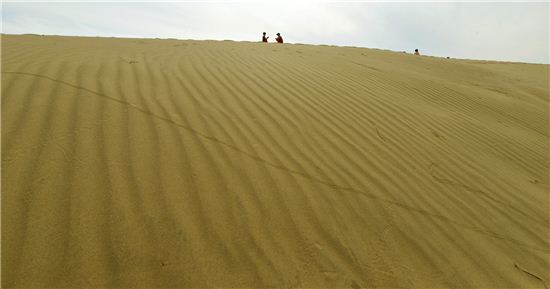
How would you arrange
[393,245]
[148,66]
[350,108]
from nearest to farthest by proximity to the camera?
1. [393,245]
2. [350,108]
3. [148,66]

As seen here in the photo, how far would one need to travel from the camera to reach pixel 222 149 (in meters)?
2.73

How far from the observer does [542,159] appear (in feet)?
14.1

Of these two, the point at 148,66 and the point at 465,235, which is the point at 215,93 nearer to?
the point at 148,66

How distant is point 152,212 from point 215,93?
2057 mm

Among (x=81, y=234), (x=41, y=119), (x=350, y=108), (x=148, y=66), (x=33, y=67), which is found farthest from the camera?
(x=148, y=66)

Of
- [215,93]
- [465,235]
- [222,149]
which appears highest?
[215,93]

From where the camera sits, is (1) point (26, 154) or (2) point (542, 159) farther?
(2) point (542, 159)

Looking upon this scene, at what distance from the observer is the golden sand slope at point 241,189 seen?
1.83 meters

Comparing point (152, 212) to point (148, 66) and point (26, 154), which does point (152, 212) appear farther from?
point (148, 66)

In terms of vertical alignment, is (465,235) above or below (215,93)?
below

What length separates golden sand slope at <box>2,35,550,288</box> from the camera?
5.99 ft

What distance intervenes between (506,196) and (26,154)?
4015 mm

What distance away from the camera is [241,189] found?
2.36 metres

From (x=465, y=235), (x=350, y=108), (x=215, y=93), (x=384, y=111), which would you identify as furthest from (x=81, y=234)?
(x=384, y=111)
